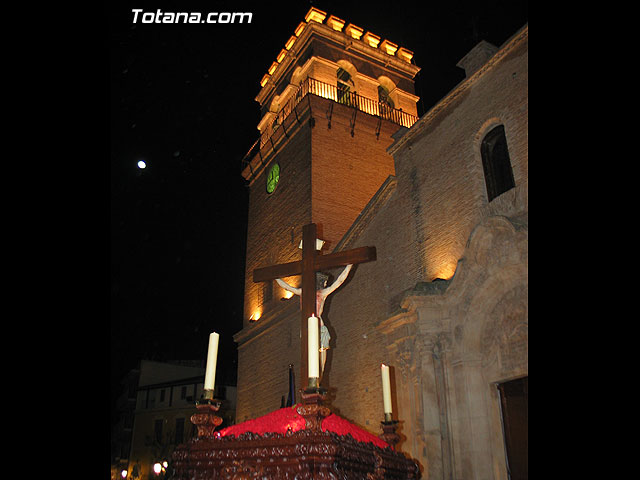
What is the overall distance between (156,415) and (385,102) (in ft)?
86.5

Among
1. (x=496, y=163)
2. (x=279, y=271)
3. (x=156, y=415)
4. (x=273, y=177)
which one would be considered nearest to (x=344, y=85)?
(x=273, y=177)

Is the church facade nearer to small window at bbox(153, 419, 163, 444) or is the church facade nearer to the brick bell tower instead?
the brick bell tower

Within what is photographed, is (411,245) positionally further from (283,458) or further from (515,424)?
(283,458)

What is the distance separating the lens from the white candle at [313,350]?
3.96 metres

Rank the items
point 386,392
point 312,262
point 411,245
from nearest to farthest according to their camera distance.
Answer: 1. point 386,392
2. point 312,262
3. point 411,245

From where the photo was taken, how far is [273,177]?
20781 mm

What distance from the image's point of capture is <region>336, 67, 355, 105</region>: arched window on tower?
2041 cm

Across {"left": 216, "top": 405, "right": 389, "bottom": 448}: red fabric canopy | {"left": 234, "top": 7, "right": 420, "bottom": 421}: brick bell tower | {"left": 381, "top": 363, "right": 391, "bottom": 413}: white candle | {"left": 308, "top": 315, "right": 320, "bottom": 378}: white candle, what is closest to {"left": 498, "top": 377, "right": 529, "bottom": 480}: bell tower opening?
{"left": 381, "top": 363, "right": 391, "bottom": 413}: white candle

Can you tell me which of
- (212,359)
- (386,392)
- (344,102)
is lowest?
(386,392)

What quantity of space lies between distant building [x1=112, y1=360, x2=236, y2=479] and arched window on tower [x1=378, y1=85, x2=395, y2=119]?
66.5ft

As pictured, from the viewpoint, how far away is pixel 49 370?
8.25 ft
